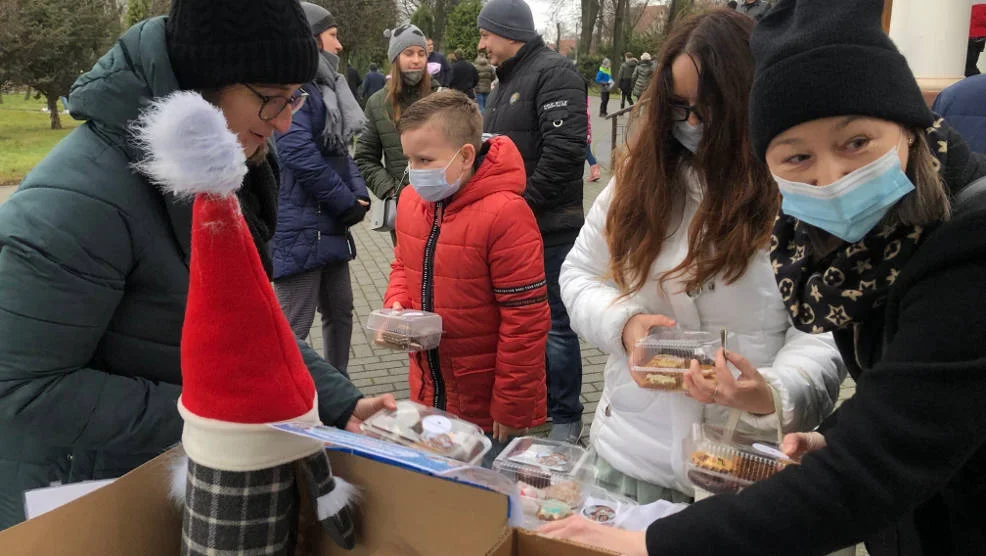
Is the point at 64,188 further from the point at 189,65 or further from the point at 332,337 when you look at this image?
the point at 332,337

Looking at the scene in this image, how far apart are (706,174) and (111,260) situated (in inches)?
57.0

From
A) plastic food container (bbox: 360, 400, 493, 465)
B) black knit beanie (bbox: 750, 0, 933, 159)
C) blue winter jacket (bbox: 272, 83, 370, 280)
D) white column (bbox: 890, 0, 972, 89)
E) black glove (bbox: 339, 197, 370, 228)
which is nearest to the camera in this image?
black knit beanie (bbox: 750, 0, 933, 159)

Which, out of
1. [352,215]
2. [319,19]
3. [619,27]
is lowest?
[619,27]

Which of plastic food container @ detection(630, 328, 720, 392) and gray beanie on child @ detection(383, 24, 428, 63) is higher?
plastic food container @ detection(630, 328, 720, 392)

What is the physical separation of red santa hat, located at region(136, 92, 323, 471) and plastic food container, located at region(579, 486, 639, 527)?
63 cm

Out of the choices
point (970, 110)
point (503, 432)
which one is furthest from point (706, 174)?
point (970, 110)

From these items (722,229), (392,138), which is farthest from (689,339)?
(392,138)

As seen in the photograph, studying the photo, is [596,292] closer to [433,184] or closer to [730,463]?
[730,463]

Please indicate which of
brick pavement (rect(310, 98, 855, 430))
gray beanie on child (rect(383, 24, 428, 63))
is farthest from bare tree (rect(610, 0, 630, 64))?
gray beanie on child (rect(383, 24, 428, 63))

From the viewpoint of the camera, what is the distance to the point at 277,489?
4.40 feet

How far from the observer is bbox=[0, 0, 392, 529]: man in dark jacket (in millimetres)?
1487

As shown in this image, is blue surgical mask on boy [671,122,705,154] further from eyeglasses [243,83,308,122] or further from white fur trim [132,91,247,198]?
white fur trim [132,91,247,198]

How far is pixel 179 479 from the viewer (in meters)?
1.41

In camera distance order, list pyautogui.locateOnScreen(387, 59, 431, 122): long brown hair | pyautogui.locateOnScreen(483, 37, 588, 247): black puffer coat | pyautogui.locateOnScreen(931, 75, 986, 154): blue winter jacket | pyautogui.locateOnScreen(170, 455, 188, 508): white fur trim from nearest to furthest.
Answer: pyautogui.locateOnScreen(170, 455, 188, 508): white fur trim < pyautogui.locateOnScreen(931, 75, 986, 154): blue winter jacket < pyautogui.locateOnScreen(483, 37, 588, 247): black puffer coat < pyautogui.locateOnScreen(387, 59, 431, 122): long brown hair
